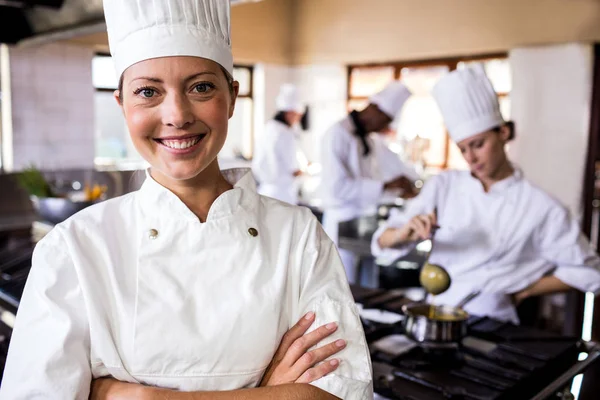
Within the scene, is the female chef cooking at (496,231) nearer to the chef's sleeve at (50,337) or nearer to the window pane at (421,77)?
the chef's sleeve at (50,337)

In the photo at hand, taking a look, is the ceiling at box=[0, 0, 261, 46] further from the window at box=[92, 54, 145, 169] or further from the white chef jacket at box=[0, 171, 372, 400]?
the window at box=[92, 54, 145, 169]

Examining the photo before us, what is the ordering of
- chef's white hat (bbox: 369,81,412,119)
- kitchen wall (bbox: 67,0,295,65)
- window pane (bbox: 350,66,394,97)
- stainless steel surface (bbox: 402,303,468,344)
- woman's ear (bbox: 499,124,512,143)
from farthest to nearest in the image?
kitchen wall (bbox: 67,0,295,65) < window pane (bbox: 350,66,394,97) < chef's white hat (bbox: 369,81,412,119) < woman's ear (bbox: 499,124,512,143) < stainless steel surface (bbox: 402,303,468,344)

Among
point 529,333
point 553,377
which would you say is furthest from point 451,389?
point 529,333

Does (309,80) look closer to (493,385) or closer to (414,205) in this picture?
(414,205)

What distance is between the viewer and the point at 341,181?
451cm

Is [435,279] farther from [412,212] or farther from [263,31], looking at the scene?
[263,31]

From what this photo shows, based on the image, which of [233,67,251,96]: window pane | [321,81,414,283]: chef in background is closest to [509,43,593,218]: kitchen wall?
[321,81,414,283]: chef in background

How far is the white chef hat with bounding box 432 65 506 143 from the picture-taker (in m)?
2.43

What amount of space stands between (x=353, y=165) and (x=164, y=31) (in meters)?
3.62

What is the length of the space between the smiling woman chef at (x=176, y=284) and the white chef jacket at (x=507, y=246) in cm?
147

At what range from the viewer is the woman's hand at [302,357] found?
43.5 inches

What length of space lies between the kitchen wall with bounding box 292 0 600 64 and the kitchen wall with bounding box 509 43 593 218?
0.51 feet

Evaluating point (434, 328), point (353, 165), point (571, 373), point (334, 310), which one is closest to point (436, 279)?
point (434, 328)

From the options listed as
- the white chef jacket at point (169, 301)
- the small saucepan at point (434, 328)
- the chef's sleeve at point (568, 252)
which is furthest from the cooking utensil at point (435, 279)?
the white chef jacket at point (169, 301)
